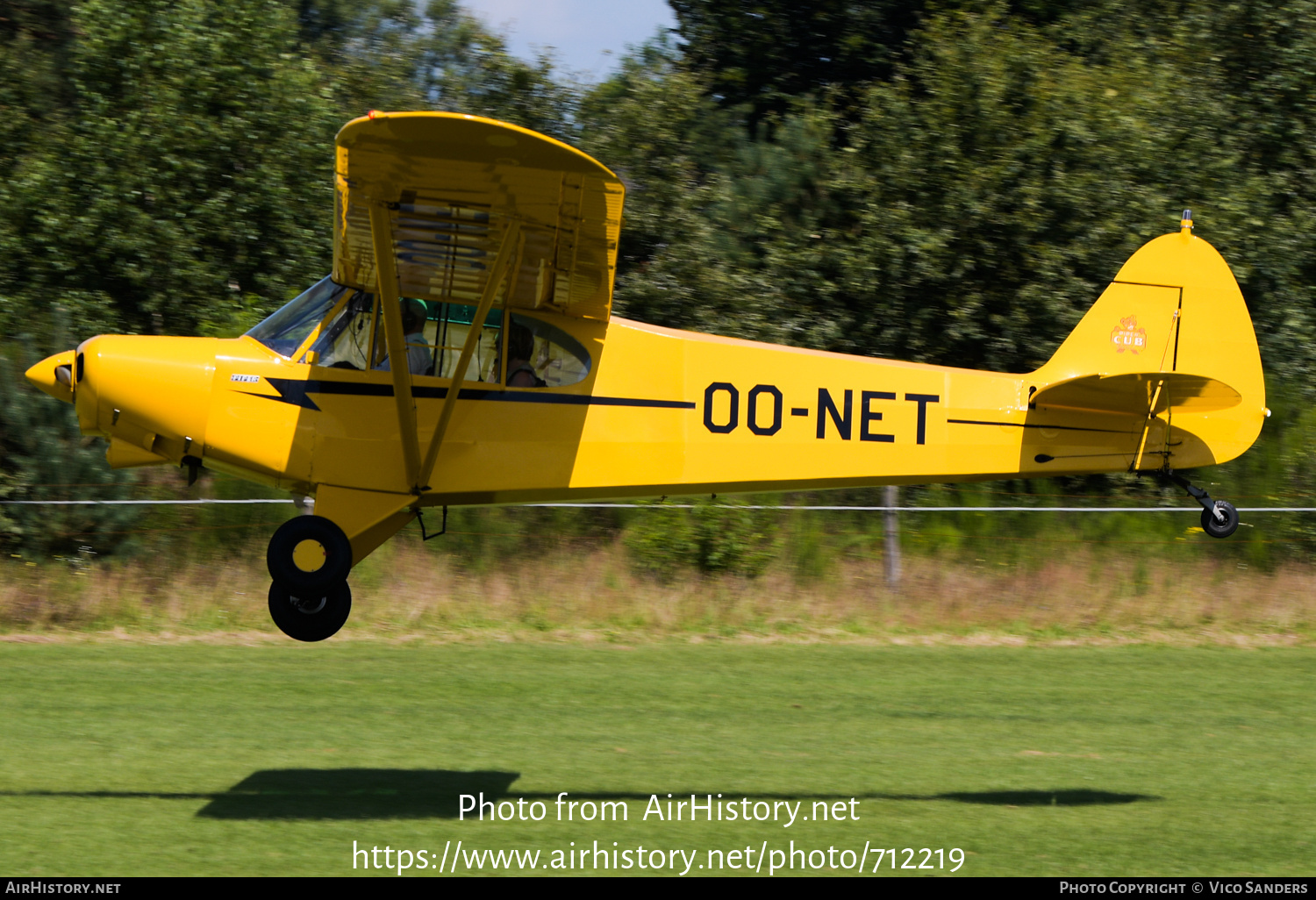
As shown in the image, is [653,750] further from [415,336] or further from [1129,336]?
[1129,336]

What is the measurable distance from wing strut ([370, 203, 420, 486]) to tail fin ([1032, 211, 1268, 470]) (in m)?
3.78

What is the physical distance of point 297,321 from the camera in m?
7.68

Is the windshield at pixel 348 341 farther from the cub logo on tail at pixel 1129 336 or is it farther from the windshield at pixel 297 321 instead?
the cub logo on tail at pixel 1129 336

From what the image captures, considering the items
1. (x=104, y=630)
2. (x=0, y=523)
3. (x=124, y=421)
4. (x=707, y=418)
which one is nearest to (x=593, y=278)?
(x=707, y=418)

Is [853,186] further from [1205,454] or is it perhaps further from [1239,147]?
[1205,454]

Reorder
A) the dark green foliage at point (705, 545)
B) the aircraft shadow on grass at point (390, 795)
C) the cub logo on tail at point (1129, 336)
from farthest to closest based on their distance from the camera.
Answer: the dark green foliage at point (705, 545) → the cub logo on tail at point (1129, 336) → the aircraft shadow on grass at point (390, 795)

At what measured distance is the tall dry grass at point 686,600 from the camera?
1292 cm

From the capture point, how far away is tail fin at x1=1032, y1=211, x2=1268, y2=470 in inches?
312

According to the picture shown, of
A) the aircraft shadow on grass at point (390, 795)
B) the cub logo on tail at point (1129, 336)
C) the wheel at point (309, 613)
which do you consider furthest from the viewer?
the cub logo on tail at point (1129, 336)

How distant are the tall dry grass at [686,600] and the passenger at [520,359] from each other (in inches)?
214

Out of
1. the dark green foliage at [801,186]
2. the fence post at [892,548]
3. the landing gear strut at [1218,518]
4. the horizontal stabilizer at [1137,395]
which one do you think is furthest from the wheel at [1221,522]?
the dark green foliage at [801,186]

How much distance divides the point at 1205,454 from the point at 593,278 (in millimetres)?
3848

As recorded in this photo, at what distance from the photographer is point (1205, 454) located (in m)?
8.00

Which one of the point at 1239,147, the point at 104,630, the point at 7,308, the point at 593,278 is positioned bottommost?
the point at 104,630
